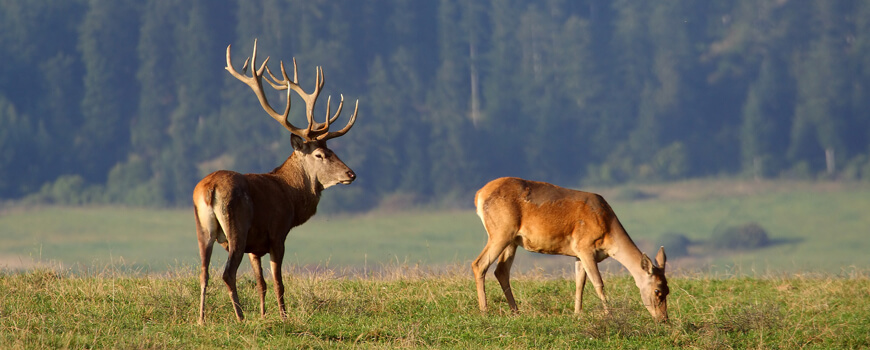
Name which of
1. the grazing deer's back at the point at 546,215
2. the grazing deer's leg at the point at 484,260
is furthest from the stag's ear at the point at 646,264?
the grazing deer's leg at the point at 484,260

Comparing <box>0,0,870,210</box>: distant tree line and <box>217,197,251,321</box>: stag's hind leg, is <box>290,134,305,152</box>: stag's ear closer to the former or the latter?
<box>217,197,251,321</box>: stag's hind leg

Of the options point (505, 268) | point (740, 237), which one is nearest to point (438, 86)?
point (740, 237)

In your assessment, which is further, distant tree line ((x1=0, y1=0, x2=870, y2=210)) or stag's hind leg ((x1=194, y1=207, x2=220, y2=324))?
distant tree line ((x1=0, y1=0, x2=870, y2=210))

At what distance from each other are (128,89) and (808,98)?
8689cm

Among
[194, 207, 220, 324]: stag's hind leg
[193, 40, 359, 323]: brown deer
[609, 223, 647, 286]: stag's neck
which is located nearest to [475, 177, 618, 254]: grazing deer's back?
[609, 223, 647, 286]: stag's neck

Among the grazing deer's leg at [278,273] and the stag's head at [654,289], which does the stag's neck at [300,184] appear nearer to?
the grazing deer's leg at [278,273]

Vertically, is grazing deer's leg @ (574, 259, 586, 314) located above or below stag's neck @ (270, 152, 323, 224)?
below

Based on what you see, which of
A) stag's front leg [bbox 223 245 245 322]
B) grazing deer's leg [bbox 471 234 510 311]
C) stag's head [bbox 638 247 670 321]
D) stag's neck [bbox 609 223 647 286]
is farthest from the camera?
grazing deer's leg [bbox 471 234 510 311]

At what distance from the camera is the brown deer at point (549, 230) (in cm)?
1293

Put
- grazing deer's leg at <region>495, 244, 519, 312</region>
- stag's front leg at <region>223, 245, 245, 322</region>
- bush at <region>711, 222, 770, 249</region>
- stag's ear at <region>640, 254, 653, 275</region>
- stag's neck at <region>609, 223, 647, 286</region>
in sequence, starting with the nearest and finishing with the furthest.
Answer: stag's front leg at <region>223, 245, 245, 322</region> < stag's ear at <region>640, 254, 653, 275</region> < stag's neck at <region>609, 223, 647, 286</region> < grazing deer's leg at <region>495, 244, 519, 312</region> < bush at <region>711, 222, 770, 249</region>

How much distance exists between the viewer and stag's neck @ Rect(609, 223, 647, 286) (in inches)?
502

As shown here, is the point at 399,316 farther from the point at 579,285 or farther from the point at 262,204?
the point at 579,285

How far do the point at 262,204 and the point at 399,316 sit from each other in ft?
7.04

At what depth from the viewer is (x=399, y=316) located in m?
12.2
